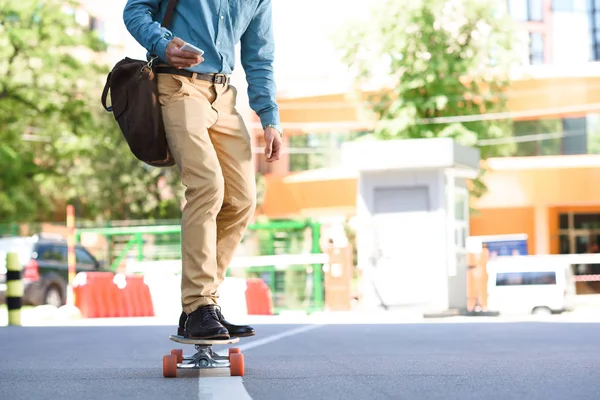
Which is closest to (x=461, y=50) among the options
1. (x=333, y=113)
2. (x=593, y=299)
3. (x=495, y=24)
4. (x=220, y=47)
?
(x=495, y=24)

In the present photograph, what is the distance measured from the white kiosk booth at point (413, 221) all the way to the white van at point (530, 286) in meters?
12.2

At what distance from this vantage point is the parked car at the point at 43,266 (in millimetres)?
24750

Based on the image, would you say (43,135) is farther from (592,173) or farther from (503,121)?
(592,173)

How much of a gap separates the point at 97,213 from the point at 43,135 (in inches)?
318

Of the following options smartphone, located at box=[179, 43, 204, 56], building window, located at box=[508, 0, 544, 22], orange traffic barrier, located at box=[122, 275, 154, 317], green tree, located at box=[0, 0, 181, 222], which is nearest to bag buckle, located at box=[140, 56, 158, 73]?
smartphone, located at box=[179, 43, 204, 56]

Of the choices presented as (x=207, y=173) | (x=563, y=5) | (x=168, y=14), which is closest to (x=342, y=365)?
(x=207, y=173)

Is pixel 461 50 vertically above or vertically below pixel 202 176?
above

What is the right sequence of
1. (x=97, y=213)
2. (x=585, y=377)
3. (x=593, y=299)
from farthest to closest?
(x=97, y=213), (x=593, y=299), (x=585, y=377)

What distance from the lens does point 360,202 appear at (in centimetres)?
1905

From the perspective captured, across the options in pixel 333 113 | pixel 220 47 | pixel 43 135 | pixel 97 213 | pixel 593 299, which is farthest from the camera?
pixel 333 113

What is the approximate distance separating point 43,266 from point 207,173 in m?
20.9

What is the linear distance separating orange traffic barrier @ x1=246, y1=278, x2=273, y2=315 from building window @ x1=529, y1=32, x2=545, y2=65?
41307 mm

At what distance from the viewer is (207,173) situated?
16.8ft

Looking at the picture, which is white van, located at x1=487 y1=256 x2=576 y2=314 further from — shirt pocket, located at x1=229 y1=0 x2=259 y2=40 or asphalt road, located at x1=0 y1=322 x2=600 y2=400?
shirt pocket, located at x1=229 y1=0 x2=259 y2=40
